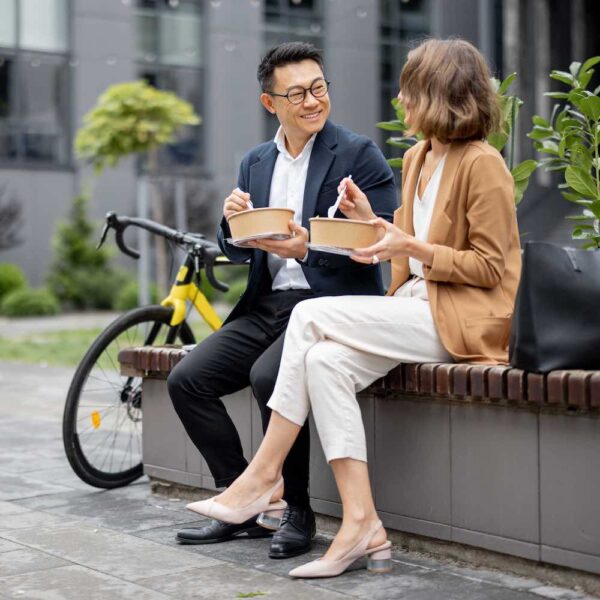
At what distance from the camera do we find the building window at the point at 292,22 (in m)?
30.7

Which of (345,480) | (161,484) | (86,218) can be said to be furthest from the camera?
(86,218)

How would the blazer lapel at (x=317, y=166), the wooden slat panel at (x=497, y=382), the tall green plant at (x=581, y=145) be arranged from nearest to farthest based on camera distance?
the wooden slat panel at (x=497, y=382)
the blazer lapel at (x=317, y=166)
the tall green plant at (x=581, y=145)

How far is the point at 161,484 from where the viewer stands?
16.9 feet

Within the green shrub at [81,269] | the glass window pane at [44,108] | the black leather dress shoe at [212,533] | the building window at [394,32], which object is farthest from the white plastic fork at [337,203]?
the glass window pane at [44,108]

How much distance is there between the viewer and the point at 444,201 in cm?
378

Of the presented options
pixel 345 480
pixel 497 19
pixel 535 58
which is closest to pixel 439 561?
pixel 345 480

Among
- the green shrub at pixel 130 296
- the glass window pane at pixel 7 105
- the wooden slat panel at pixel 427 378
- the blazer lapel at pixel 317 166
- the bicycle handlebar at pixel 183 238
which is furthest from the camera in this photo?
the glass window pane at pixel 7 105

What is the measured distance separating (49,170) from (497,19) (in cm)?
1272

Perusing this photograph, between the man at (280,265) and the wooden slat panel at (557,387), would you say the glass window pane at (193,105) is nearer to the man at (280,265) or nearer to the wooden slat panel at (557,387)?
the man at (280,265)

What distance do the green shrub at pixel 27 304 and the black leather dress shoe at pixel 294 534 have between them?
21.5 m

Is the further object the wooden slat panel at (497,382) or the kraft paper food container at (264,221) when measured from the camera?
the kraft paper food container at (264,221)

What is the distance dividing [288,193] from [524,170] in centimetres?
106

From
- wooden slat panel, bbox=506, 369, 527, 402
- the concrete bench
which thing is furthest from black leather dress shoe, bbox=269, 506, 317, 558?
wooden slat panel, bbox=506, 369, 527, 402

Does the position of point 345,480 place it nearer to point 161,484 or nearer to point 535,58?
point 161,484
